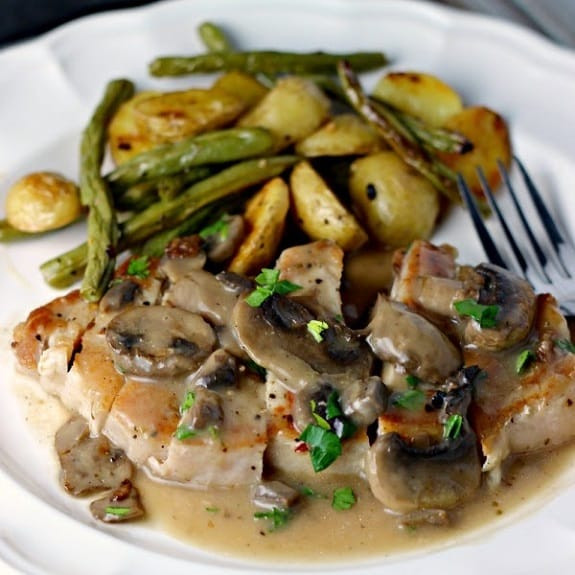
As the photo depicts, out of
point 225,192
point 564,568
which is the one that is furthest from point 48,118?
point 564,568

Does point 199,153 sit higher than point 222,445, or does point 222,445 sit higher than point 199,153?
point 199,153

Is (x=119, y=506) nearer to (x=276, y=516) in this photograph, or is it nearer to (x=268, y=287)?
(x=276, y=516)

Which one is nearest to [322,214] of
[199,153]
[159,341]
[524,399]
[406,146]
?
[406,146]

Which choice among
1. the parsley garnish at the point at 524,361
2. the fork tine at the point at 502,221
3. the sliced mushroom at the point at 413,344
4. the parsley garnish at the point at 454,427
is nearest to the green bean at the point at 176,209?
the fork tine at the point at 502,221

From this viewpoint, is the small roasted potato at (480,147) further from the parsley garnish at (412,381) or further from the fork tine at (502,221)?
the parsley garnish at (412,381)

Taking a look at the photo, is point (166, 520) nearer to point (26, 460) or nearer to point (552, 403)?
point (26, 460)

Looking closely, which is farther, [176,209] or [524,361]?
[176,209]
